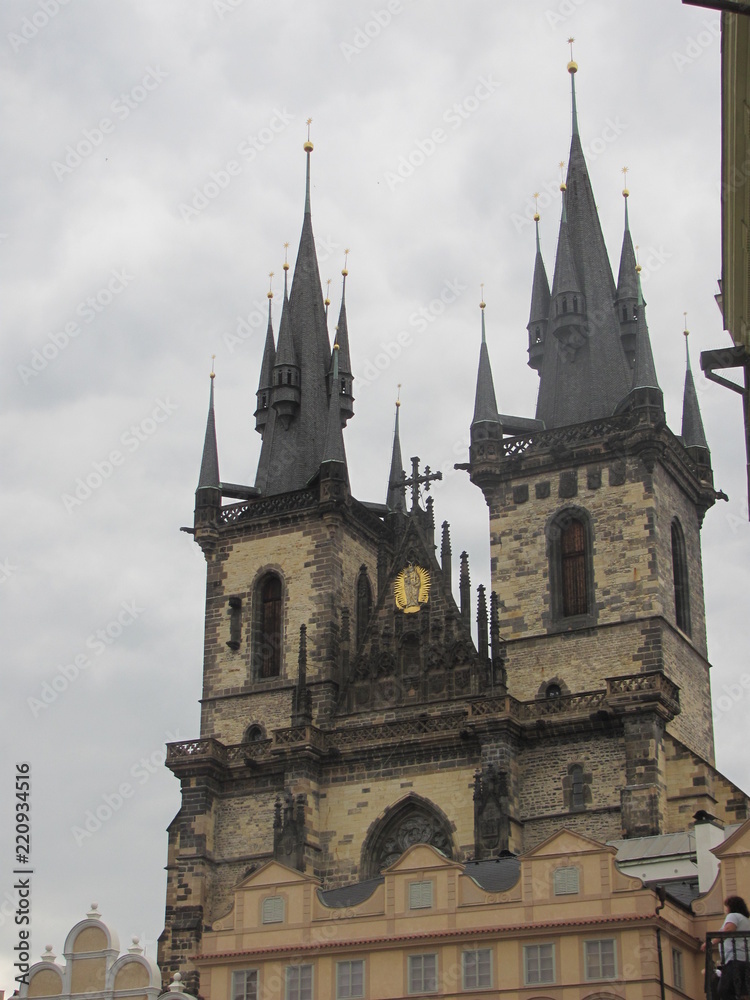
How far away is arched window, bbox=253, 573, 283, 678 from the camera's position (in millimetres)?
51656

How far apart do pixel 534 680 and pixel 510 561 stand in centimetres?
360

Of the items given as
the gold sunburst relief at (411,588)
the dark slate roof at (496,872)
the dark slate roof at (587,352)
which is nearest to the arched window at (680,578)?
the dark slate roof at (587,352)

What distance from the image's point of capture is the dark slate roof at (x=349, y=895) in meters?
35.3

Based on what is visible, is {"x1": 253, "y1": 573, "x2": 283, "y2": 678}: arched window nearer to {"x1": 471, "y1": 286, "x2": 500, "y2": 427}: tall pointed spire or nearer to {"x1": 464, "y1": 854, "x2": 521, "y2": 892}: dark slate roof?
{"x1": 471, "y1": 286, "x2": 500, "y2": 427}: tall pointed spire

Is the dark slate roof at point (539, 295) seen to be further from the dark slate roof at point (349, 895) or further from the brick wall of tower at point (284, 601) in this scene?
the dark slate roof at point (349, 895)

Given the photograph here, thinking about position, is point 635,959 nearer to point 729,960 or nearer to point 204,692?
point 729,960

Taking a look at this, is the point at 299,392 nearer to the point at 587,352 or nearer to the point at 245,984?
the point at 587,352

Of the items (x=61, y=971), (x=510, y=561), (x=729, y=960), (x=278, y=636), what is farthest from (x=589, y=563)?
(x=729, y=960)

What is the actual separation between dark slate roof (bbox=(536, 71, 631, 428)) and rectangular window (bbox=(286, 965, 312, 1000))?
2186cm

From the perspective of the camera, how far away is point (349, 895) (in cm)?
3631

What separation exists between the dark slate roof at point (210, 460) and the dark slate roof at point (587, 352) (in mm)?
10286

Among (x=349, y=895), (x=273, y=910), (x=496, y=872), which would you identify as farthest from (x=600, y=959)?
(x=349, y=895)

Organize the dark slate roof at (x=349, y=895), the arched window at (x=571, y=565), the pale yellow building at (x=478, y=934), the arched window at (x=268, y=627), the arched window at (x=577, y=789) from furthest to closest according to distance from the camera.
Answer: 1. the arched window at (x=268, y=627)
2. the arched window at (x=571, y=565)
3. the arched window at (x=577, y=789)
4. the dark slate roof at (x=349, y=895)
5. the pale yellow building at (x=478, y=934)

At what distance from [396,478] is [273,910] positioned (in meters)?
28.3
